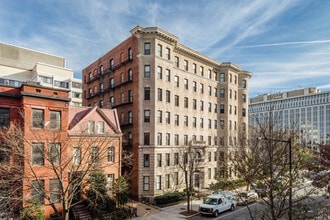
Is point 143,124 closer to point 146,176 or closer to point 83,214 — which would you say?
point 146,176

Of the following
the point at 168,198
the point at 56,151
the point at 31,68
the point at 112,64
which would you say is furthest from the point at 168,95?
the point at 31,68

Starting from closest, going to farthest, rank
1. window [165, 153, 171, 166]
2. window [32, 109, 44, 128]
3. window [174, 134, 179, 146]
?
window [32, 109, 44, 128]
window [165, 153, 171, 166]
window [174, 134, 179, 146]

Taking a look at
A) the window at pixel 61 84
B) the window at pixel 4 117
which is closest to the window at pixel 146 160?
the window at pixel 4 117

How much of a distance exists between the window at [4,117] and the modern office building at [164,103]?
15146mm

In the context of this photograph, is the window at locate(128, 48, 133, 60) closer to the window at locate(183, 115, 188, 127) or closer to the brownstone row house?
the window at locate(183, 115, 188, 127)

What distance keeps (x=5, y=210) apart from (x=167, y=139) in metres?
21.4

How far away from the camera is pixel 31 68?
219 feet

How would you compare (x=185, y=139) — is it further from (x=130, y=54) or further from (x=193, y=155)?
(x=130, y=54)

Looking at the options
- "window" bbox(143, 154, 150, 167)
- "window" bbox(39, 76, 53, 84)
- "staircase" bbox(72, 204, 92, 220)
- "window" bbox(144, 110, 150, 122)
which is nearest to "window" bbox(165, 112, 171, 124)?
"window" bbox(144, 110, 150, 122)

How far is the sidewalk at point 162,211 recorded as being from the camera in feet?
80.0

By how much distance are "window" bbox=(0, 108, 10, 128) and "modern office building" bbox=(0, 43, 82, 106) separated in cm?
3969

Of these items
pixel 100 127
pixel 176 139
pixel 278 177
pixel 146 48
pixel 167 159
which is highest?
pixel 146 48

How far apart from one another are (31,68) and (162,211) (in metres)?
60.8

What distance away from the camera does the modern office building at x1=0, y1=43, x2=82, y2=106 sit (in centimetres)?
6120
